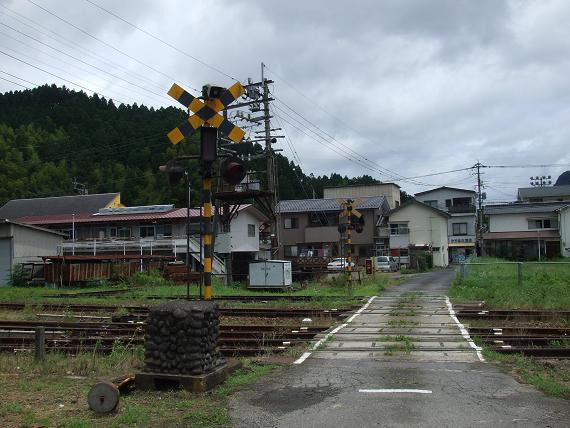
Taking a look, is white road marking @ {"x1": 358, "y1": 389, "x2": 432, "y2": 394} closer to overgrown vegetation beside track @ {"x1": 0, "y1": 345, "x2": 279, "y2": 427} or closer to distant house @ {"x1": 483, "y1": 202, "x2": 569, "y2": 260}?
overgrown vegetation beside track @ {"x1": 0, "y1": 345, "x2": 279, "y2": 427}

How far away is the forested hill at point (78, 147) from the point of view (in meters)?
Result: 61.1

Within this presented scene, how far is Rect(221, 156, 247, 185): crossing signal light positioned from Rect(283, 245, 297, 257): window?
4736 cm

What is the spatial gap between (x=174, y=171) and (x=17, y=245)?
2950cm

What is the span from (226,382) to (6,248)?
30371mm

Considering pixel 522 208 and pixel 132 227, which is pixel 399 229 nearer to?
pixel 522 208

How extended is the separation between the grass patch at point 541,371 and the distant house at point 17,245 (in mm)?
29294

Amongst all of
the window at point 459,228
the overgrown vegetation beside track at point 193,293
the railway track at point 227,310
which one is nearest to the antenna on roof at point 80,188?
the overgrown vegetation beside track at point 193,293

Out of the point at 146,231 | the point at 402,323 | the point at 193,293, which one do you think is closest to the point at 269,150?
the point at 193,293

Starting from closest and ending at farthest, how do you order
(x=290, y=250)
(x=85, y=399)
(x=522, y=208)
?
(x=85, y=399), (x=522, y=208), (x=290, y=250)

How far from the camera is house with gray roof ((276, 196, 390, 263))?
53.4m

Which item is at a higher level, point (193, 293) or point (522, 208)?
point (522, 208)

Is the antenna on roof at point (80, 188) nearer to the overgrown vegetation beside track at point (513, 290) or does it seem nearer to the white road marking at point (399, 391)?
the overgrown vegetation beside track at point (513, 290)

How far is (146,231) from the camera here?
42.0m

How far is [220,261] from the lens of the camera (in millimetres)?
37562
